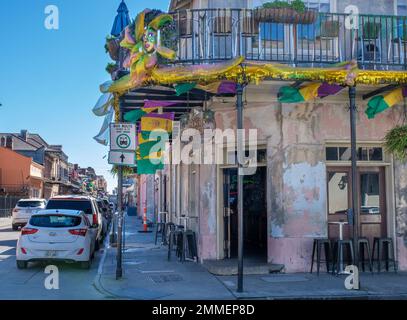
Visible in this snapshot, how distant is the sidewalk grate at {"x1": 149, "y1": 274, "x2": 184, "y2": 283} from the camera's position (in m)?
10.1

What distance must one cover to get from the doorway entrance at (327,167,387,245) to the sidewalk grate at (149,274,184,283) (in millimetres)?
3826

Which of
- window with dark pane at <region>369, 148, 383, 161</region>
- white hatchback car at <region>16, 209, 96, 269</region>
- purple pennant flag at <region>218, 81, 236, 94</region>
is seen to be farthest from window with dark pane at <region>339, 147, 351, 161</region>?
white hatchback car at <region>16, 209, 96, 269</region>

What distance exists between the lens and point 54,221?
473 inches

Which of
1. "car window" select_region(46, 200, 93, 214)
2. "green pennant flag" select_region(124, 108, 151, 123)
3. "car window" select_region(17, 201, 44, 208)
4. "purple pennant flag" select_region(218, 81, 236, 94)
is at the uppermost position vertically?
"purple pennant flag" select_region(218, 81, 236, 94)

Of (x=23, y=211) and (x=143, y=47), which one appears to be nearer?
(x=143, y=47)

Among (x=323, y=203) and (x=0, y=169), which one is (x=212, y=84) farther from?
(x=0, y=169)

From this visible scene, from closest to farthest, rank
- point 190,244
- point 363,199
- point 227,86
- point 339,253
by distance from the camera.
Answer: point 227,86 → point 339,253 → point 363,199 → point 190,244

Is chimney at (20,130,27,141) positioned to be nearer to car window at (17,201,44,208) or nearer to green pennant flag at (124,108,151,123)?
car window at (17,201,44,208)

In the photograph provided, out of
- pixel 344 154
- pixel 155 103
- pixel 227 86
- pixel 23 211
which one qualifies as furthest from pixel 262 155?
pixel 23 211

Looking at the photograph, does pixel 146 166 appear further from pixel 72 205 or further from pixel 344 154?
pixel 344 154

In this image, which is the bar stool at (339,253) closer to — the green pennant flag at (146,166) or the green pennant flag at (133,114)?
the green pennant flag at (133,114)

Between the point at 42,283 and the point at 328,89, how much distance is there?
739 centimetres

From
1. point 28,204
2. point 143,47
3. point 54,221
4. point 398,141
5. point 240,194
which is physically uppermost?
point 143,47

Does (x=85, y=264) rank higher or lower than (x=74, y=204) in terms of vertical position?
lower
